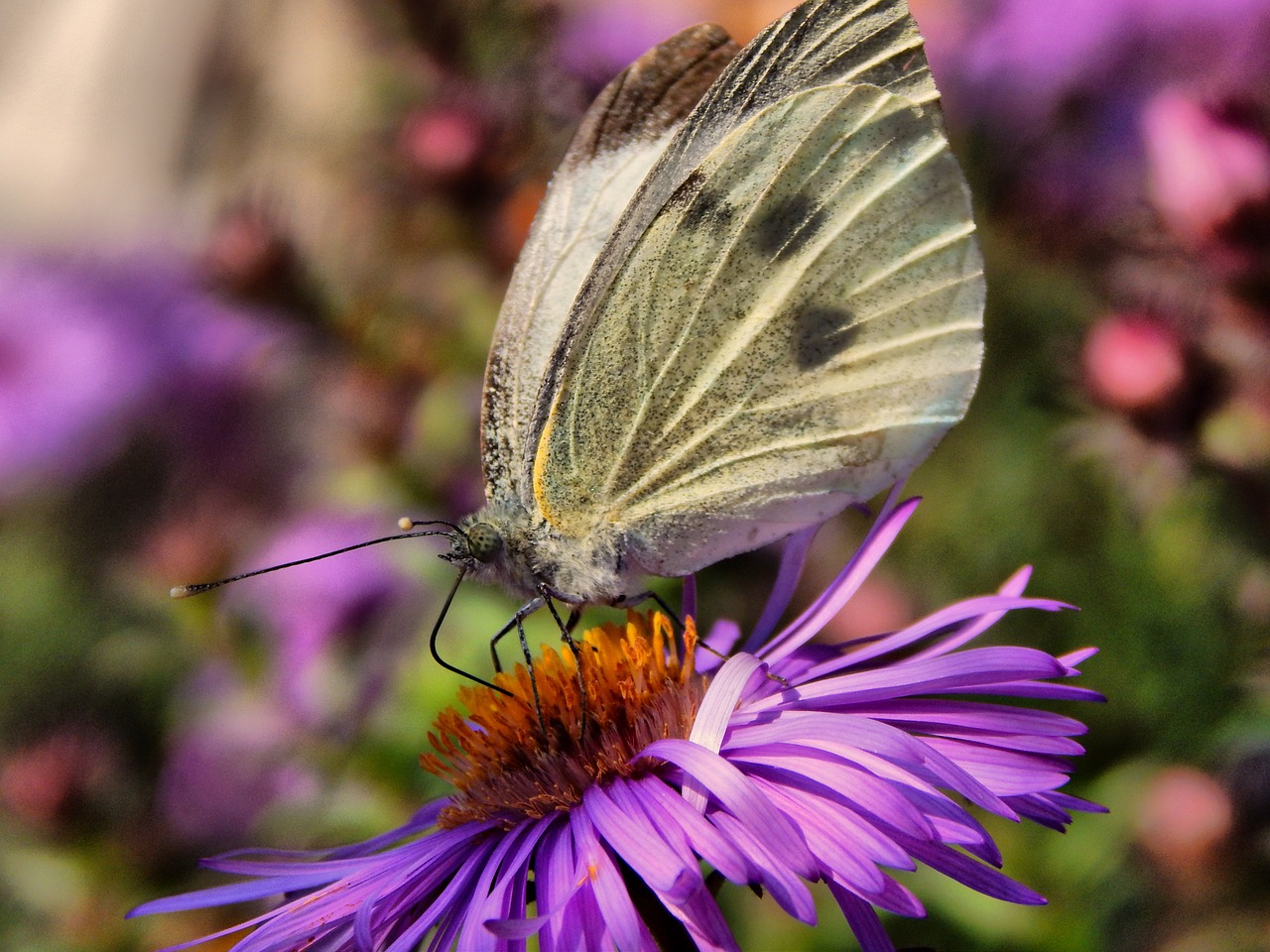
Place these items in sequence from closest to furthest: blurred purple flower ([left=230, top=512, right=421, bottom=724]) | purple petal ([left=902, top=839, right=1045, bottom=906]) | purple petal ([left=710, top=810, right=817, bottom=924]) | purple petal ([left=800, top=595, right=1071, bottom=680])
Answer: purple petal ([left=710, top=810, right=817, bottom=924]) < purple petal ([left=902, top=839, right=1045, bottom=906]) < purple petal ([left=800, top=595, right=1071, bottom=680]) < blurred purple flower ([left=230, top=512, right=421, bottom=724])

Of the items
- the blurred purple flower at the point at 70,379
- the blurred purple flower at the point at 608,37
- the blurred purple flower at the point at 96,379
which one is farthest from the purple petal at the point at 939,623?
the blurred purple flower at the point at 70,379

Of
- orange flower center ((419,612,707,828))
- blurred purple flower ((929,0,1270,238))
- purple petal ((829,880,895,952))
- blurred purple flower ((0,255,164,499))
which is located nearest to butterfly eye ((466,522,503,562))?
orange flower center ((419,612,707,828))

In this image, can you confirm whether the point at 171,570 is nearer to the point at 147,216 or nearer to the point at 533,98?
the point at 533,98

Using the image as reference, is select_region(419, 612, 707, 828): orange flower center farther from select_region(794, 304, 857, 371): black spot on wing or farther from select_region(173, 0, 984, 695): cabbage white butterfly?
select_region(794, 304, 857, 371): black spot on wing

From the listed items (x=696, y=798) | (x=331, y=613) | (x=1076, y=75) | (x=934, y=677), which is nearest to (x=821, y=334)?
(x=934, y=677)

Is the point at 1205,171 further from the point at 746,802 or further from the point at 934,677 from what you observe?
the point at 746,802

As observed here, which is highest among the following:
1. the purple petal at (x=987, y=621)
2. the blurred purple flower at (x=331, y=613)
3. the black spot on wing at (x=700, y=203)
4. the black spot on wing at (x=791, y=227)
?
the black spot on wing at (x=700, y=203)

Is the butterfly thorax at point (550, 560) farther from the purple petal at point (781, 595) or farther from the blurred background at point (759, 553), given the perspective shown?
the blurred background at point (759, 553)
